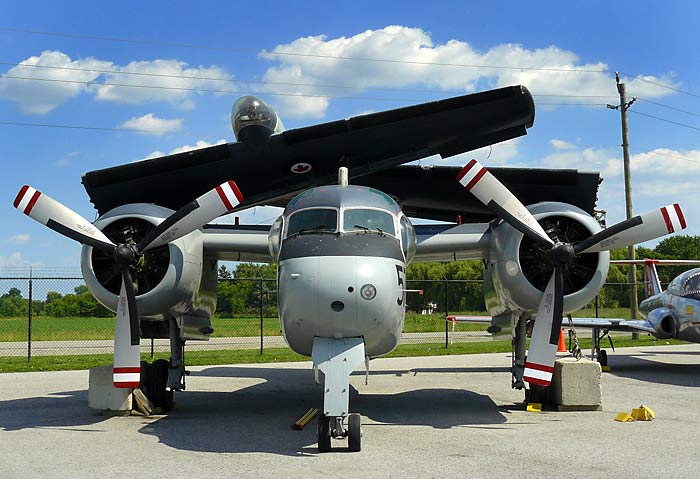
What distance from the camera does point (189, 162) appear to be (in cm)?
1096

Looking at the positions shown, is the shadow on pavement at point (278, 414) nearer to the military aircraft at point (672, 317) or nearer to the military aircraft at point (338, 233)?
the military aircraft at point (338, 233)

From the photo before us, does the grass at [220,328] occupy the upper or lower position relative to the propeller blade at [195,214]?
lower

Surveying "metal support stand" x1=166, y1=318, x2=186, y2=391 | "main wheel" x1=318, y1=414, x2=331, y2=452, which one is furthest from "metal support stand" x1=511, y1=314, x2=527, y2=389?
"metal support stand" x1=166, y1=318, x2=186, y2=391

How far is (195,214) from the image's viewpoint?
→ 9547 mm

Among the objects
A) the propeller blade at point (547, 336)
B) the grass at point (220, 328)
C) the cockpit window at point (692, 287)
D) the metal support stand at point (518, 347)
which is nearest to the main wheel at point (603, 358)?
the cockpit window at point (692, 287)

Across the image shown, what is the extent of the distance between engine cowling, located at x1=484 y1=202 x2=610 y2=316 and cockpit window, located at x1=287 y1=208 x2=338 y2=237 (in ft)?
11.2

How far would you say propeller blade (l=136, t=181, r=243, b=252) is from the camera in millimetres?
9336

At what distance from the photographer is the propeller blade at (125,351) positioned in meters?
9.60

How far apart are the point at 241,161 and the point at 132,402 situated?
14.3ft

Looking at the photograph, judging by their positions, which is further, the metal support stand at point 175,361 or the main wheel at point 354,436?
the metal support stand at point 175,361

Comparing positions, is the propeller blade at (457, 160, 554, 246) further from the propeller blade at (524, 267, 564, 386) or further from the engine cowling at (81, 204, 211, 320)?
the engine cowling at (81, 204, 211, 320)

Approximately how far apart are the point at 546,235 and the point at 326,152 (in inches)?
153

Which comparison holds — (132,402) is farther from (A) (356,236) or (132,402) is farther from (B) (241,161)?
(A) (356,236)

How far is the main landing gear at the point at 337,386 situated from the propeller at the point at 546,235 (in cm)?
305
